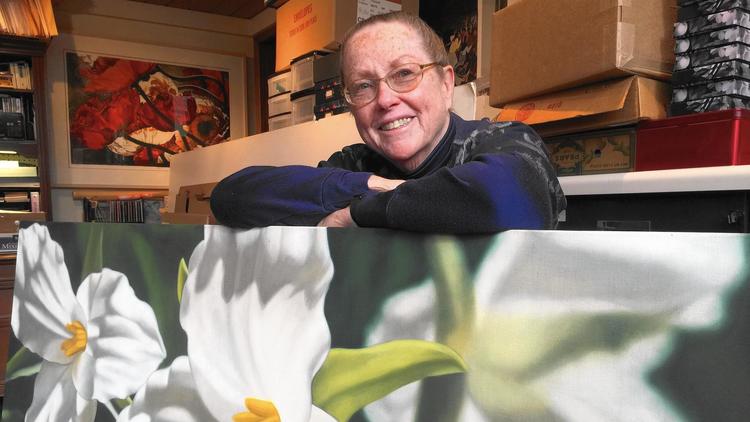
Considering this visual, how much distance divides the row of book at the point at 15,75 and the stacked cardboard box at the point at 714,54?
10.8 ft

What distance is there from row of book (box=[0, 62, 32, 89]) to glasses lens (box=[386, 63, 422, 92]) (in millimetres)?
2933

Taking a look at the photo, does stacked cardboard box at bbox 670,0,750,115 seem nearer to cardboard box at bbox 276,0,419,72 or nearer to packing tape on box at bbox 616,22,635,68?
packing tape on box at bbox 616,22,635,68

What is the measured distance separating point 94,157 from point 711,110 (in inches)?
140

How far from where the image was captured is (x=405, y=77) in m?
0.95

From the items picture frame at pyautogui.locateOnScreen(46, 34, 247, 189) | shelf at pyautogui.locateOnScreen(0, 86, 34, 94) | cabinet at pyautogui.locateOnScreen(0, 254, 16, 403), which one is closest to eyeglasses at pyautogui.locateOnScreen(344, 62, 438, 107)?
cabinet at pyautogui.locateOnScreen(0, 254, 16, 403)

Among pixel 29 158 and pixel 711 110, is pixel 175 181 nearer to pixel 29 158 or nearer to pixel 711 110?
pixel 29 158

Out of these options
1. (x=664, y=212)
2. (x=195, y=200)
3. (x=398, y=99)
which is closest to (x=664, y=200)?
(x=664, y=212)

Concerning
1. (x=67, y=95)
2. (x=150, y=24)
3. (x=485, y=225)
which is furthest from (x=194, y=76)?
(x=485, y=225)

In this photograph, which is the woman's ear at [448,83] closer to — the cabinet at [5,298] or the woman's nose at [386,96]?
the woman's nose at [386,96]

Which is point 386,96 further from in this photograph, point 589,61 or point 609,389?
point 609,389

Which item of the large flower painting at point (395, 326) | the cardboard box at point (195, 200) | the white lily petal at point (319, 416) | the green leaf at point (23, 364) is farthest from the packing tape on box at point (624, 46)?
the cardboard box at point (195, 200)

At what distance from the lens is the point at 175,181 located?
305cm

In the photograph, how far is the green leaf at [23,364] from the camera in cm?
103

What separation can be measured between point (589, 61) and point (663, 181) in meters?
0.31
